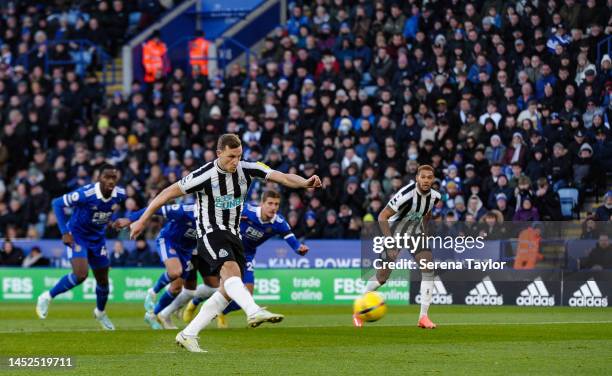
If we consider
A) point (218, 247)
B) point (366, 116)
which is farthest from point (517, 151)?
point (218, 247)

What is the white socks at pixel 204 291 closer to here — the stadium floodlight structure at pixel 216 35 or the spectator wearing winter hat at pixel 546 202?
Result: the spectator wearing winter hat at pixel 546 202

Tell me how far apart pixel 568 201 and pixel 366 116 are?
570 cm

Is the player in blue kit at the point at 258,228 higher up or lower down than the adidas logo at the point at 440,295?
higher up

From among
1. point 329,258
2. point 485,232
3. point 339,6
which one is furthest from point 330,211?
point 339,6

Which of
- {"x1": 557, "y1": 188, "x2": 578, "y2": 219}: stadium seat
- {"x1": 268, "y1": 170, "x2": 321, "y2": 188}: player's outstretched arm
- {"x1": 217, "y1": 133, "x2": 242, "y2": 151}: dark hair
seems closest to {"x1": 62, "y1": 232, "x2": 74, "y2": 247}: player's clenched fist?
{"x1": 217, "y1": 133, "x2": 242, "y2": 151}: dark hair

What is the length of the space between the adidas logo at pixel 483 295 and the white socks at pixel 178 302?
8.43 metres

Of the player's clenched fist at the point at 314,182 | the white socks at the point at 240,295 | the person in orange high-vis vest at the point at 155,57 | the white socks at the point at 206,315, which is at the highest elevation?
the person in orange high-vis vest at the point at 155,57

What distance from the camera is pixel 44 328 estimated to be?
17.9 meters

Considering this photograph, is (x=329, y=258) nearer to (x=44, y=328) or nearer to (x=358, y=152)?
(x=358, y=152)

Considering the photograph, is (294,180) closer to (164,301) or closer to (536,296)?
(164,301)

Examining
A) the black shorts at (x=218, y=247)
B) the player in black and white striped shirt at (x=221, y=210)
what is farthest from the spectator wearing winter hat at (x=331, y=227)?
the black shorts at (x=218, y=247)

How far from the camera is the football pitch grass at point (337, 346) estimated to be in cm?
1133

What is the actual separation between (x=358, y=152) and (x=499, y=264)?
5.43m

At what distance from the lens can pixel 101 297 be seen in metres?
18.2
